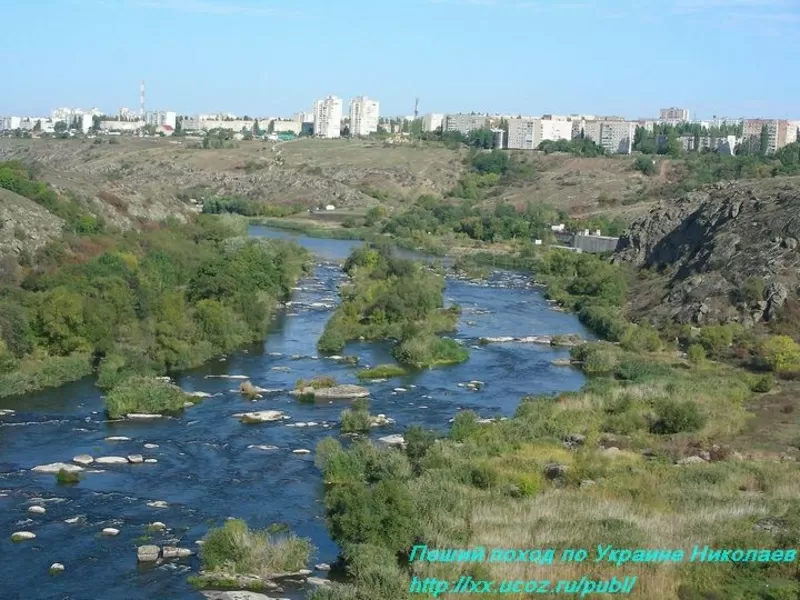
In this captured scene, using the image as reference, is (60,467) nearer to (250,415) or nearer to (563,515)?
(250,415)

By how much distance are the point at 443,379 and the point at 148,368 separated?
6.23 m

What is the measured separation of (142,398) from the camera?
19.6 metres

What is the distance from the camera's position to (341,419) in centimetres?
1898

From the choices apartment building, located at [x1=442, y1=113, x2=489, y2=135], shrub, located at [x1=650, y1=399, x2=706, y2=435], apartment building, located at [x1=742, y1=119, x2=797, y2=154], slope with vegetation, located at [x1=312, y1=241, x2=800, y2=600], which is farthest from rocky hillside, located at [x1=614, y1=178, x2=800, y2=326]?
apartment building, located at [x1=442, y1=113, x2=489, y2=135]

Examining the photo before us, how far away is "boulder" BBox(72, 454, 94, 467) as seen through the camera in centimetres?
1639

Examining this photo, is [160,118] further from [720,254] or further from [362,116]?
[720,254]

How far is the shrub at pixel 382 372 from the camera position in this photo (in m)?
23.2

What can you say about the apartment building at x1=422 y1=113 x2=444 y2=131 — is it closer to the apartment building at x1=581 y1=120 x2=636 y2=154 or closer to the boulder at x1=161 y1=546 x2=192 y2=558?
the apartment building at x1=581 y1=120 x2=636 y2=154

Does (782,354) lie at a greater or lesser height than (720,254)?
lesser

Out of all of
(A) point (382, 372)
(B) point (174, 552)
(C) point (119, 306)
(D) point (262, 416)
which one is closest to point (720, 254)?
(A) point (382, 372)

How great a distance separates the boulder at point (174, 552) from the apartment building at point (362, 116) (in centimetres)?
9832

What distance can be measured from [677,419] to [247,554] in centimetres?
878

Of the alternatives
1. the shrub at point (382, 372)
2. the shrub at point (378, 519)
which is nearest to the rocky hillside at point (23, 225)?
the shrub at point (382, 372)

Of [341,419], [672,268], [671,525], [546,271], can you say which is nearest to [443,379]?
[341,419]
